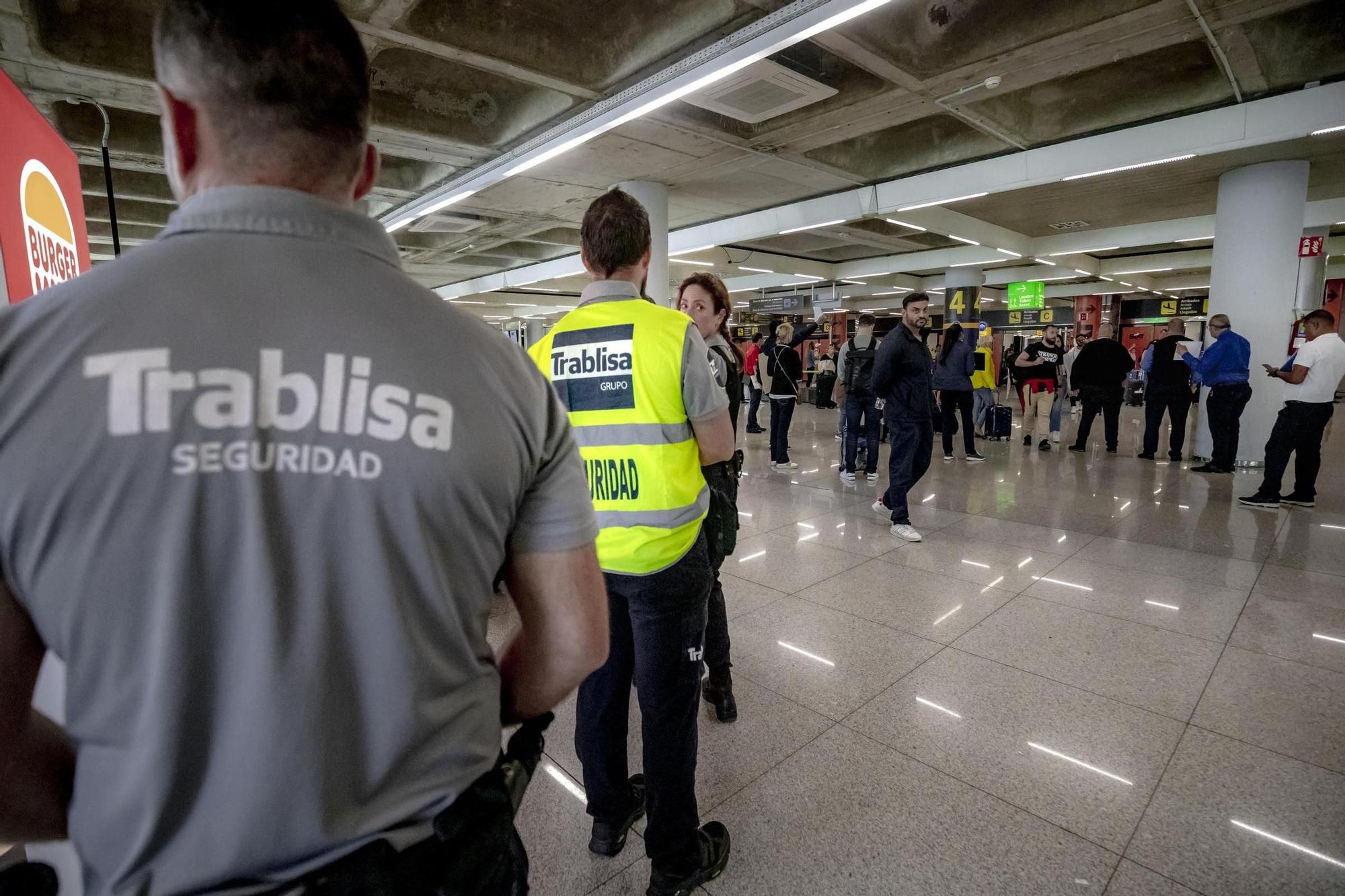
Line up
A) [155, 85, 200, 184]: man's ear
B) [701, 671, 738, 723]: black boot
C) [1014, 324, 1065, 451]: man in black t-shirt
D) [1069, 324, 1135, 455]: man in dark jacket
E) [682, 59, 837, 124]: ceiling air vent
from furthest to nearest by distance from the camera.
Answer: [1014, 324, 1065, 451]: man in black t-shirt, [1069, 324, 1135, 455]: man in dark jacket, [682, 59, 837, 124]: ceiling air vent, [701, 671, 738, 723]: black boot, [155, 85, 200, 184]: man's ear

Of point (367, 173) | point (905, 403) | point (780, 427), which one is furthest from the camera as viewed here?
point (780, 427)

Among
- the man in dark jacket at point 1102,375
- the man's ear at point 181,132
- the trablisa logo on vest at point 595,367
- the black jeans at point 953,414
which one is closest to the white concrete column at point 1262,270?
the man in dark jacket at point 1102,375

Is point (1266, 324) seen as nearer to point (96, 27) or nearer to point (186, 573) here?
point (186, 573)

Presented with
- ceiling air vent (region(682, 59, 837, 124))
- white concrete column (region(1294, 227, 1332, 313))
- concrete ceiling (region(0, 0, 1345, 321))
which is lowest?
white concrete column (region(1294, 227, 1332, 313))

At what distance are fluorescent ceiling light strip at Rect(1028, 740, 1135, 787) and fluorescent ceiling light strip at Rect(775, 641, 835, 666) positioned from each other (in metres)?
0.81

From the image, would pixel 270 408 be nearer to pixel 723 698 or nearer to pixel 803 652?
pixel 723 698

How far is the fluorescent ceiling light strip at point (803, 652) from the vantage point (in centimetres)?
286

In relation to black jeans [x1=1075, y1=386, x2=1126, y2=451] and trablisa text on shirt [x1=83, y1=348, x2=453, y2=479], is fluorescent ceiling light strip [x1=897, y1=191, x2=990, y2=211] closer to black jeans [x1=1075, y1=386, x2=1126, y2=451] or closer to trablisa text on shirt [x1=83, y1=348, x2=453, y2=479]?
black jeans [x1=1075, y1=386, x2=1126, y2=451]

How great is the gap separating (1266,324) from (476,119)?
28.4ft

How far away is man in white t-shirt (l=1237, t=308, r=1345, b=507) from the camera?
16.7 ft

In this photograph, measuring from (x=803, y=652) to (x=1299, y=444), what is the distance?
527 cm

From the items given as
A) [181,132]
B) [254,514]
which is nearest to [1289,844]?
[254,514]

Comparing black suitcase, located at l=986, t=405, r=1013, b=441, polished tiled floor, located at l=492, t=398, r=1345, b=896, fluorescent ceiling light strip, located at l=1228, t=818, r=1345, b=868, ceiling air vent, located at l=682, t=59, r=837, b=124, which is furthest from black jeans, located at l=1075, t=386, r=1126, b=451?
fluorescent ceiling light strip, located at l=1228, t=818, r=1345, b=868

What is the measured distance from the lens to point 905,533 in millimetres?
4633
